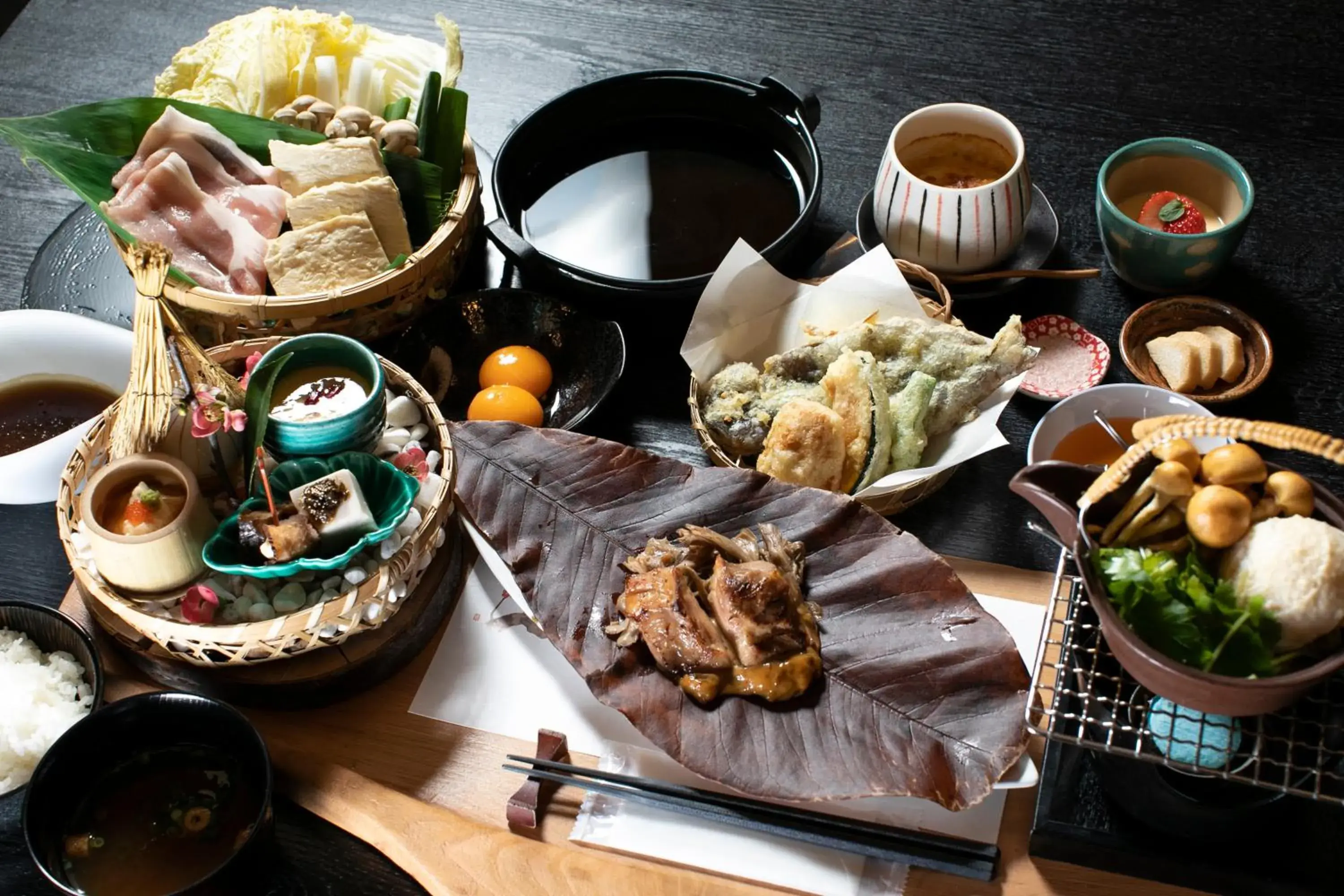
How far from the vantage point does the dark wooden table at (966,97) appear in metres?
2.04

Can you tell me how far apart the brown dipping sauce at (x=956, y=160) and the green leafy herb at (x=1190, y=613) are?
3.65ft

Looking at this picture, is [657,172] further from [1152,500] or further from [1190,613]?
[1190,613]

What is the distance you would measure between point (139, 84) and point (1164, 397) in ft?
7.86

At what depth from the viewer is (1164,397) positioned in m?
1.84

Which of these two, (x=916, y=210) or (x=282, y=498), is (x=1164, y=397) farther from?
(x=282, y=498)

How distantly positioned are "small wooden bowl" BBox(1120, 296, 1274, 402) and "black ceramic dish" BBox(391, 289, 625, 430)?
0.93m

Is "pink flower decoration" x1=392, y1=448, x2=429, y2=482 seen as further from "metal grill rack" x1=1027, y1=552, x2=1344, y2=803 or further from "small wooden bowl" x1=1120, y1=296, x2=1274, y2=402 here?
"small wooden bowl" x1=1120, y1=296, x2=1274, y2=402

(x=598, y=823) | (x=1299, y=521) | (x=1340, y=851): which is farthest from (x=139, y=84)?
(x=1340, y=851)

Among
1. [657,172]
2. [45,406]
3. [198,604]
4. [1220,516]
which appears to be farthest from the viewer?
[657,172]

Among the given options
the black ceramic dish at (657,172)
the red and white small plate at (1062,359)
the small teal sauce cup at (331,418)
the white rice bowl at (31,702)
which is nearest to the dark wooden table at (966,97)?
the red and white small plate at (1062,359)

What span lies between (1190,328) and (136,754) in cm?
189

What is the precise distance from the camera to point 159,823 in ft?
4.93

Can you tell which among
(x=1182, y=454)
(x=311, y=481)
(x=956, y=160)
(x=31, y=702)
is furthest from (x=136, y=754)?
(x=956, y=160)

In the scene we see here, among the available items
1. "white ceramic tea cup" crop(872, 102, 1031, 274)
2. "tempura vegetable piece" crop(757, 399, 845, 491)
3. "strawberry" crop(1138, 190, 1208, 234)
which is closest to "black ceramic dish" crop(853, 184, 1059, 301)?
"white ceramic tea cup" crop(872, 102, 1031, 274)
